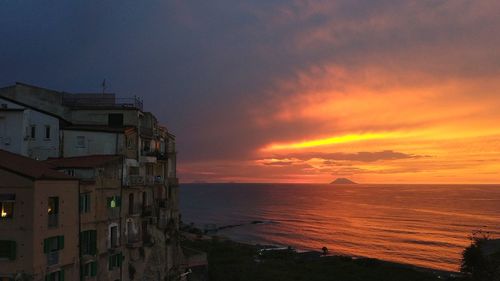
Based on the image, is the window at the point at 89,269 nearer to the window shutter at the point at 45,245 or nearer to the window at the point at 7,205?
the window shutter at the point at 45,245

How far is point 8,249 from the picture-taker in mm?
28906

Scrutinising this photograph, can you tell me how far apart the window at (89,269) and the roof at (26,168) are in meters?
7.53

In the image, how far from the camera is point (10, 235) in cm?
2889

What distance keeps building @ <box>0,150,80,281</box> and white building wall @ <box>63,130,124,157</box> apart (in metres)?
11.7

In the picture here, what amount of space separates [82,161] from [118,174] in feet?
12.4

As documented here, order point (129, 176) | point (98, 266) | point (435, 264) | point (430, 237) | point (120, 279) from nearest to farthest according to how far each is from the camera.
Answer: point (98, 266), point (120, 279), point (129, 176), point (435, 264), point (430, 237)

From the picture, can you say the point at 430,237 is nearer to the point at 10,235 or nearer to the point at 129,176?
the point at 129,176

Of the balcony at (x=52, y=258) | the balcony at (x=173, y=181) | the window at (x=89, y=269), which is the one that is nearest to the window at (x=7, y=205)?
the balcony at (x=52, y=258)

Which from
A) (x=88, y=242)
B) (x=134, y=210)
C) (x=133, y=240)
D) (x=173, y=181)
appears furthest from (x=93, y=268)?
(x=173, y=181)

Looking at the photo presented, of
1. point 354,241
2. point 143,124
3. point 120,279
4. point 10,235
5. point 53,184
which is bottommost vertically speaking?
point 354,241

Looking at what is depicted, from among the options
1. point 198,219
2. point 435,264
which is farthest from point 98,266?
point 198,219

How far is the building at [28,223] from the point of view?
28.7 m

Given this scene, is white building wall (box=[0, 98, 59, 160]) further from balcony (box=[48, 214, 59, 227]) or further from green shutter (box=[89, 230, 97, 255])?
balcony (box=[48, 214, 59, 227])

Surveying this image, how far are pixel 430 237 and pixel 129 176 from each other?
105m
